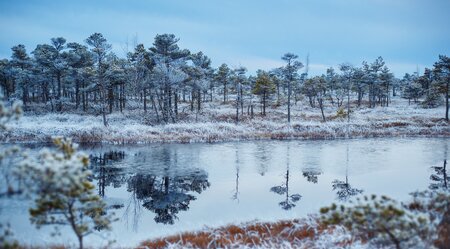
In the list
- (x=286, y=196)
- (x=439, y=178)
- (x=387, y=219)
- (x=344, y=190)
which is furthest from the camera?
(x=439, y=178)

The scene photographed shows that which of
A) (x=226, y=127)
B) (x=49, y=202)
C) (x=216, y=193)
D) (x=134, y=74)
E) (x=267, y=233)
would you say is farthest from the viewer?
(x=134, y=74)

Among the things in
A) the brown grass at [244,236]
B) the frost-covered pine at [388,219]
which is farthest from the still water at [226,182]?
the frost-covered pine at [388,219]

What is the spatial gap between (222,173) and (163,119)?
98.6 feet

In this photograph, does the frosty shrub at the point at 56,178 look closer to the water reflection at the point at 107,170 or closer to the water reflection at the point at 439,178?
the water reflection at the point at 107,170

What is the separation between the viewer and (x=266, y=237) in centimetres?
984

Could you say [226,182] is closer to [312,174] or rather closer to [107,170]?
[312,174]

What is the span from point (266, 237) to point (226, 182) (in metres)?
8.35

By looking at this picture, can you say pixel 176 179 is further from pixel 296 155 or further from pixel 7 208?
pixel 296 155

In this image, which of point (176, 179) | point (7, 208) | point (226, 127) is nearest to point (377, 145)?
point (226, 127)

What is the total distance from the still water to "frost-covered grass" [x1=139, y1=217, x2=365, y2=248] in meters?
0.76

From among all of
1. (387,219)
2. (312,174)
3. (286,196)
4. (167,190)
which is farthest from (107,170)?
(387,219)

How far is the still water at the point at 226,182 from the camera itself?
11953mm

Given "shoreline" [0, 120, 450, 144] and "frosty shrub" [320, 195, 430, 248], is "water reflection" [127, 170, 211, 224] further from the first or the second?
"shoreline" [0, 120, 450, 144]

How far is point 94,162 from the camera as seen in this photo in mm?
23156
